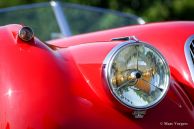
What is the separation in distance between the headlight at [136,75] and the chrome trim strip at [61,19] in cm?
211

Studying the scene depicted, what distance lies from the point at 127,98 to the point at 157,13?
58.6ft

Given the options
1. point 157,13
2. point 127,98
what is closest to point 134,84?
point 127,98

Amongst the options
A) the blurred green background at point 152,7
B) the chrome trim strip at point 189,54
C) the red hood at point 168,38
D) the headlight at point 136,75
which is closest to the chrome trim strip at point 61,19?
the red hood at point 168,38

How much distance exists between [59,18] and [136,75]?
2.34 m

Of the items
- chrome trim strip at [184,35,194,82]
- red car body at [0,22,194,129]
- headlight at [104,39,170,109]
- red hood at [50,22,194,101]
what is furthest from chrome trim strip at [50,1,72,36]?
headlight at [104,39,170,109]

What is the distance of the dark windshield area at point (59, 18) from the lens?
16.1 ft

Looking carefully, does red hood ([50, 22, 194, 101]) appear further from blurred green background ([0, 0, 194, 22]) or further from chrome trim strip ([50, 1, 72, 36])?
blurred green background ([0, 0, 194, 22])

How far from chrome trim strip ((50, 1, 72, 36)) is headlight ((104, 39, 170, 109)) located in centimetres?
211

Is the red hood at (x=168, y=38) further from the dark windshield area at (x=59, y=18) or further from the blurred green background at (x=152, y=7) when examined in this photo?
the blurred green background at (x=152, y=7)

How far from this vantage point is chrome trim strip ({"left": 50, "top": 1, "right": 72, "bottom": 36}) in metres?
4.83

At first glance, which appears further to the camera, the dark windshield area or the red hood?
the dark windshield area

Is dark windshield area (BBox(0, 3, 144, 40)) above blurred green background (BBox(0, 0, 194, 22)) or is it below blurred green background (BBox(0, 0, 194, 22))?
below

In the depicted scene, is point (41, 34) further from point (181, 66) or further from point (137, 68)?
point (137, 68)

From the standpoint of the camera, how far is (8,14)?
16.4 feet
